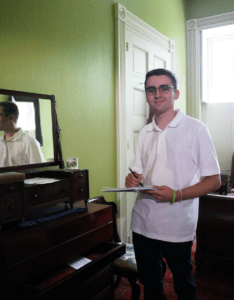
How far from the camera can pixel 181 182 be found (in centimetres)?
139

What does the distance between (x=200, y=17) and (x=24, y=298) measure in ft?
16.2

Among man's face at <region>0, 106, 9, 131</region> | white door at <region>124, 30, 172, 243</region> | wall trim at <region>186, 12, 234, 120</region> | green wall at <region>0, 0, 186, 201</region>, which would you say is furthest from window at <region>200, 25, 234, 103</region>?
man's face at <region>0, 106, 9, 131</region>

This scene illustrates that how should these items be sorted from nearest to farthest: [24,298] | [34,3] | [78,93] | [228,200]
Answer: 1. [24,298]
2. [34,3]
3. [78,93]
4. [228,200]

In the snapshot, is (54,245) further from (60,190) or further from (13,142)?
(13,142)

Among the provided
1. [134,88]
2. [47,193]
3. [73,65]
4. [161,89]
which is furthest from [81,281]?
[134,88]

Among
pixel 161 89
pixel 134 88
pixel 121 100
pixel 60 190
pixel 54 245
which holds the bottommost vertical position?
pixel 54 245

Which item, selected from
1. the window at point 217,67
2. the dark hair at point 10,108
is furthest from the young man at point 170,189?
the window at point 217,67

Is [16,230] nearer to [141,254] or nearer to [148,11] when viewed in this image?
[141,254]

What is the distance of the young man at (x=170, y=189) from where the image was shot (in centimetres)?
134

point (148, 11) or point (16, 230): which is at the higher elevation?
point (148, 11)

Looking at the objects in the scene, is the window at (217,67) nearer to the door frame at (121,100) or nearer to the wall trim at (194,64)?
the wall trim at (194,64)

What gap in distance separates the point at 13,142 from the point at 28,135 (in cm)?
14

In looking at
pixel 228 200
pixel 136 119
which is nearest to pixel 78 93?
pixel 136 119

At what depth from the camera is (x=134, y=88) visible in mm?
3301
